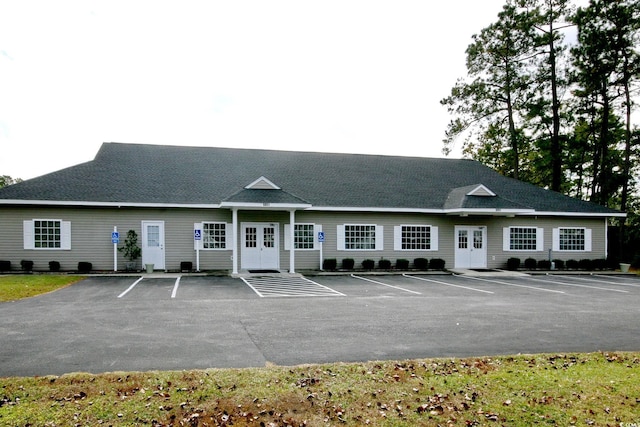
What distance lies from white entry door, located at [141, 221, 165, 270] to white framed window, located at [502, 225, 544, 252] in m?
16.8

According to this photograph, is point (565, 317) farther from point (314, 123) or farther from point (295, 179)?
point (314, 123)

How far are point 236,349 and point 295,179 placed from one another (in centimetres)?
1636

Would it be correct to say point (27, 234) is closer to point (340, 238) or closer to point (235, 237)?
point (235, 237)

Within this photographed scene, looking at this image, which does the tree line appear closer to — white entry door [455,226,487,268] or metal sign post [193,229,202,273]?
white entry door [455,226,487,268]

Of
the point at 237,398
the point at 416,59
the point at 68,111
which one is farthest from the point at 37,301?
the point at 416,59

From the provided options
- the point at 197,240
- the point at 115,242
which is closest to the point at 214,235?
the point at 197,240

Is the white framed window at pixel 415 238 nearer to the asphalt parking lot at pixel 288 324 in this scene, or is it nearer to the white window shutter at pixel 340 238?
the white window shutter at pixel 340 238

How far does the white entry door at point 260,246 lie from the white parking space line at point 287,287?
2.92m

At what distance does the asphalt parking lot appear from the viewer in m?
6.71

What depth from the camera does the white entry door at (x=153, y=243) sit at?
19234 millimetres

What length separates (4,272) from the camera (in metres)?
17.5

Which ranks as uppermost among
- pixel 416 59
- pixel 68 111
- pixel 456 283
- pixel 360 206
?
pixel 416 59

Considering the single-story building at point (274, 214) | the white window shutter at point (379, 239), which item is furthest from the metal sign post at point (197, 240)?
the white window shutter at point (379, 239)

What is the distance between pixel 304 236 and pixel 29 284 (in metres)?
10.9
